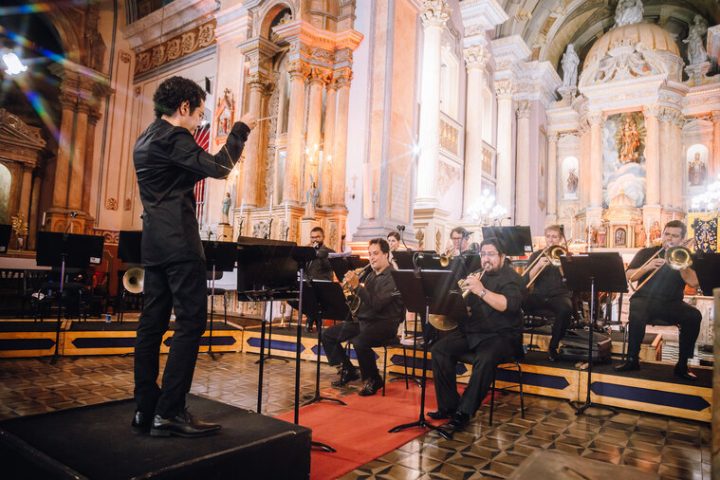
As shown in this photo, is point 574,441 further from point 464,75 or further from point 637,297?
point 464,75

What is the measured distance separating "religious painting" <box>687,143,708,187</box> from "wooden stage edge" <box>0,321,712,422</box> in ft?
45.1

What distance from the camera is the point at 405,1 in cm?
1030

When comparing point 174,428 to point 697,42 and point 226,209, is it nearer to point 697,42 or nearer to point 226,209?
point 226,209

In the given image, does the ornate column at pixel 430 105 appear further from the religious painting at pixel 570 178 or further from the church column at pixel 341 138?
the religious painting at pixel 570 178

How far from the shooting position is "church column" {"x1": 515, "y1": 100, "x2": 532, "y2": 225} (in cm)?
1709

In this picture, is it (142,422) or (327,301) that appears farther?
(327,301)

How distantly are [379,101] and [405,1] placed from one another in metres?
2.41

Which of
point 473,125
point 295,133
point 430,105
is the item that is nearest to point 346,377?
point 295,133

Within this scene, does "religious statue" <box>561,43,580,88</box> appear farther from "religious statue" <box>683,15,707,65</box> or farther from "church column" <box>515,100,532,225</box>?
"religious statue" <box>683,15,707,65</box>

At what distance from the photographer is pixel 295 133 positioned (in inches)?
419

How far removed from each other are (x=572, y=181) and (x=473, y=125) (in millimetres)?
8155

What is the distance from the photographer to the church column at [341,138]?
10289mm

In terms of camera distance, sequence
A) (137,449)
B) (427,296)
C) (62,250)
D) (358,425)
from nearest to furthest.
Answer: (137,449) → (427,296) → (358,425) → (62,250)

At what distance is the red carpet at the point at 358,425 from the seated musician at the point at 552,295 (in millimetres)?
1531
